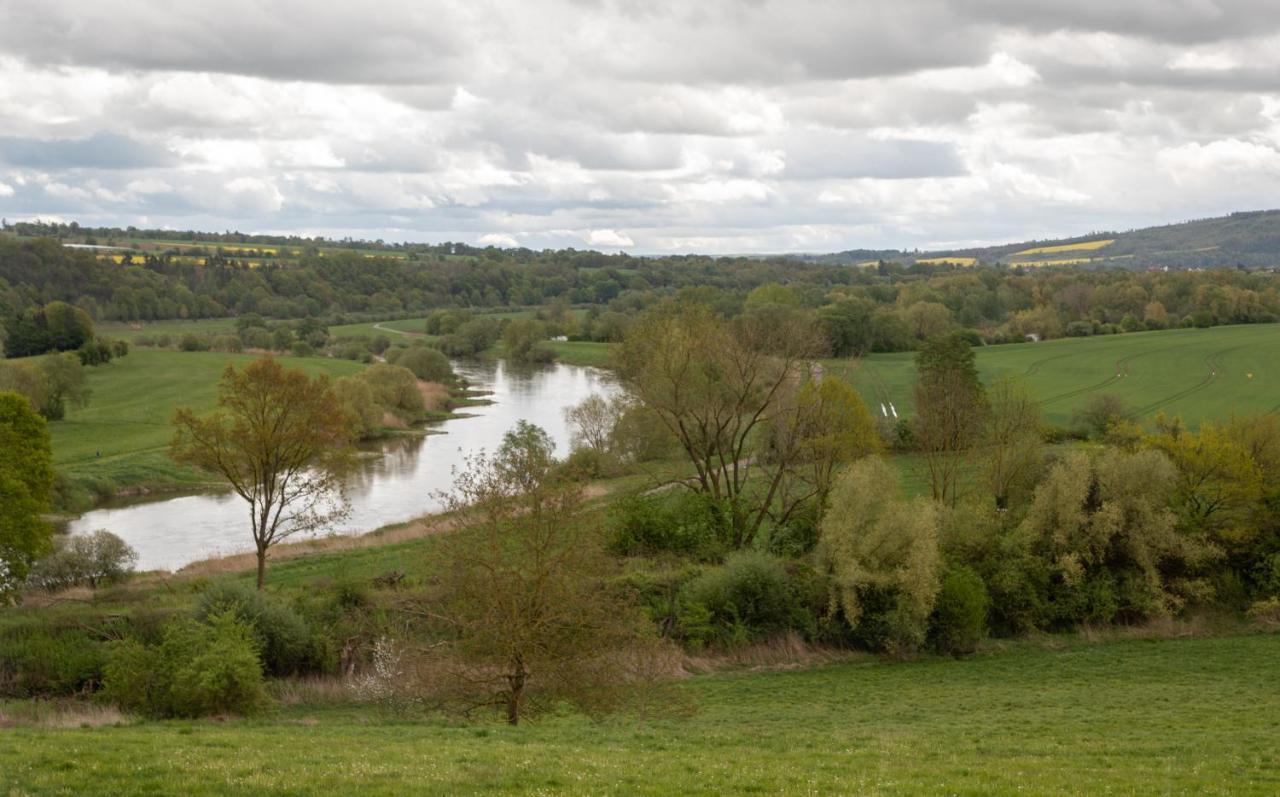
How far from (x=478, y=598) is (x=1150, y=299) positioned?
11241cm

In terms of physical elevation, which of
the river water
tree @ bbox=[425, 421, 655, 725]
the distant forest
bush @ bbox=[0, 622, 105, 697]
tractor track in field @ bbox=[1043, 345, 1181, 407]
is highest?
the distant forest

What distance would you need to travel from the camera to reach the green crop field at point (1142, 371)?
64.5 m

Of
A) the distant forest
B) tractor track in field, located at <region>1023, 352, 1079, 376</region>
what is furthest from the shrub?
tractor track in field, located at <region>1023, 352, 1079, 376</region>

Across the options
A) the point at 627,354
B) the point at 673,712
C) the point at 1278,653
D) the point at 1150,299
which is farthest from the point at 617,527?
the point at 1150,299

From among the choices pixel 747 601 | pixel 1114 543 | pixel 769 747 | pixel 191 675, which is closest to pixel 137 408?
pixel 747 601

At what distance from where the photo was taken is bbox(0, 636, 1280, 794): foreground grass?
440 inches

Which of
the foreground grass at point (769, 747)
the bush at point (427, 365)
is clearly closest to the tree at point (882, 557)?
the foreground grass at point (769, 747)

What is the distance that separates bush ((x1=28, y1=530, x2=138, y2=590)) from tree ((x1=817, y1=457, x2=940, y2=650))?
20.9 metres

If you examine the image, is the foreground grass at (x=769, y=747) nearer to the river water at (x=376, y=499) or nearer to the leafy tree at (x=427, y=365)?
the river water at (x=376, y=499)

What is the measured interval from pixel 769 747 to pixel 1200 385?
6737cm

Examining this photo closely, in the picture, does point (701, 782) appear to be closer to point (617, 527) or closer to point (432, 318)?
point (617, 527)

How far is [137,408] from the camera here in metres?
69.4

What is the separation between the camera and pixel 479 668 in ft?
59.7

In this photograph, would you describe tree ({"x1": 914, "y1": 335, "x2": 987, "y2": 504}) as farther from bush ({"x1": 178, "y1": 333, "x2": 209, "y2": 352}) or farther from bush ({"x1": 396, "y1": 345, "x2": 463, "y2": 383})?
bush ({"x1": 178, "y1": 333, "x2": 209, "y2": 352})
